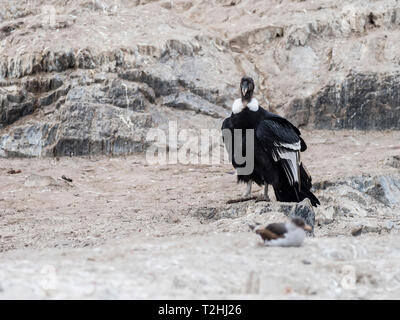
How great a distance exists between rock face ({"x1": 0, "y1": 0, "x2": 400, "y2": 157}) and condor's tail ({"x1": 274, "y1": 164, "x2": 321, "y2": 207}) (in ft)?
17.6

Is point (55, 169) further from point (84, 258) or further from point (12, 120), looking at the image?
point (84, 258)

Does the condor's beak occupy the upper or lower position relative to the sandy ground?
upper

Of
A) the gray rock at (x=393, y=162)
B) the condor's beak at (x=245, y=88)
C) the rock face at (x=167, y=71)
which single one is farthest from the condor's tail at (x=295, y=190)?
the rock face at (x=167, y=71)

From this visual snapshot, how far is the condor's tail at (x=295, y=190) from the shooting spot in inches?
300

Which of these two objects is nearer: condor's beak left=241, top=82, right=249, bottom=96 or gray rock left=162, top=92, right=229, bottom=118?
condor's beak left=241, top=82, right=249, bottom=96

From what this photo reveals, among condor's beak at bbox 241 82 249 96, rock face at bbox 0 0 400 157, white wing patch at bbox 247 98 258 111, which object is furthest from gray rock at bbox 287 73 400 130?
condor's beak at bbox 241 82 249 96

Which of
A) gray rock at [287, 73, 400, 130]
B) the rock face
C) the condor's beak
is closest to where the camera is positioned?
the condor's beak

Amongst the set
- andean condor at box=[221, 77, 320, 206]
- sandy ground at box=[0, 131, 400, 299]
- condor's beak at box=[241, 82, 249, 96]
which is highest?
condor's beak at box=[241, 82, 249, 96]

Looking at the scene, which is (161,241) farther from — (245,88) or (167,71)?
(167,71)

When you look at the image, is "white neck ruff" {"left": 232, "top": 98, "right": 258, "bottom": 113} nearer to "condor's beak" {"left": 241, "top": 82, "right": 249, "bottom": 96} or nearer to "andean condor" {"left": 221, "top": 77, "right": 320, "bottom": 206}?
"andean condor" {"left": 221, "top": 77, "right": 320, "bottom": 206}

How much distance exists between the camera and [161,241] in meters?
5.55

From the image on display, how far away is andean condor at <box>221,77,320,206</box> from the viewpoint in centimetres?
744

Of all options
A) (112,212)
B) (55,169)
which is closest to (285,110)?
(55,169)

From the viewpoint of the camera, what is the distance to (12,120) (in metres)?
13.1
